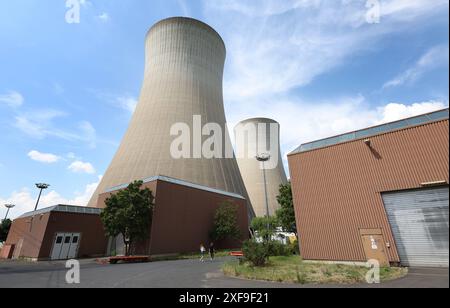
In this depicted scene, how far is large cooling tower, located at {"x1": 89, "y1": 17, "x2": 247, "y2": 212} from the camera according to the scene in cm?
2686

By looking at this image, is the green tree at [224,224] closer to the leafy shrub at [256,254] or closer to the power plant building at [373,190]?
the power plant building at [373,190]

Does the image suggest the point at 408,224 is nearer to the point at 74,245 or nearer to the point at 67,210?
the point at 74,245

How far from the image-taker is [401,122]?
13.2 meters

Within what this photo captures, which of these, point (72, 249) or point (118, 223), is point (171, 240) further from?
point (72, 249)

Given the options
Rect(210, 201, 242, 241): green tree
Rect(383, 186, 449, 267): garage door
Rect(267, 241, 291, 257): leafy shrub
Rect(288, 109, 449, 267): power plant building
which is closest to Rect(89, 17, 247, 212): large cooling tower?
Rect(210, 201, 242, 241): green tree

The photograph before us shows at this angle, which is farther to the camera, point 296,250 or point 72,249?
point 296,250

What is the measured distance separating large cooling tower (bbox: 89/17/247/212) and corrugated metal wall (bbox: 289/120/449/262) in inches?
595

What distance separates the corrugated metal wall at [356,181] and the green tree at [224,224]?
1231cm

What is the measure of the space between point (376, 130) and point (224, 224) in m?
17.5

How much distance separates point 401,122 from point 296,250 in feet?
54.9

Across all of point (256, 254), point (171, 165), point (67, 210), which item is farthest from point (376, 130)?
point (67, 210)

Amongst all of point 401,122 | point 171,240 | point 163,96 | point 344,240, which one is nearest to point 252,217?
point 171,240

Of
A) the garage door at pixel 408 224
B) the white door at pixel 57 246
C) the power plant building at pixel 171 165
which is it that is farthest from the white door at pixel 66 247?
the garage door at pixel 408 224

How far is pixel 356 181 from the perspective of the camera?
13.5m
